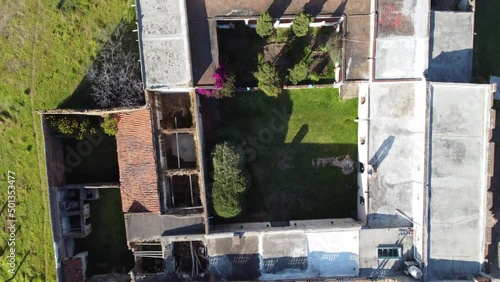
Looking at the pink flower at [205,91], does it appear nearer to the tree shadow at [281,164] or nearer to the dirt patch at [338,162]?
the tree shadow at [281,164]

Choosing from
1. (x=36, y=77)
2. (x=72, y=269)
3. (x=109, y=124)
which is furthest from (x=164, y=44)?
(x=72, y=269)

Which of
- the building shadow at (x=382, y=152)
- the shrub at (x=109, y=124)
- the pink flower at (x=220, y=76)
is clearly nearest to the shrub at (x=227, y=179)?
the pink flower at (x=220, y=76)

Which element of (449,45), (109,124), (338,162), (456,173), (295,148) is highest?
(449,45)

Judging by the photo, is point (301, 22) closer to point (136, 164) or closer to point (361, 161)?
point (361, 161)

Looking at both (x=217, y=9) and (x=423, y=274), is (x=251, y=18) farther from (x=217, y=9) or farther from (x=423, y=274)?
(x=423, y=274)

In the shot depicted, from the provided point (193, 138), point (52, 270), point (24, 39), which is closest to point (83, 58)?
point (24, 39)

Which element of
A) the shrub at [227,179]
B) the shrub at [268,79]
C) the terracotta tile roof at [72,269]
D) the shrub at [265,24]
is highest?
the shrub at [265,24]

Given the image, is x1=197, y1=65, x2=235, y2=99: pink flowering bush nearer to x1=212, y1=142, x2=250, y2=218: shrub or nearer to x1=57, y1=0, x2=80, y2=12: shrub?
x1=212, y1=142, x2=250, y2=218: shrub

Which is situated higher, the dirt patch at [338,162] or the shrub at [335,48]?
the shrub at [335,48]
